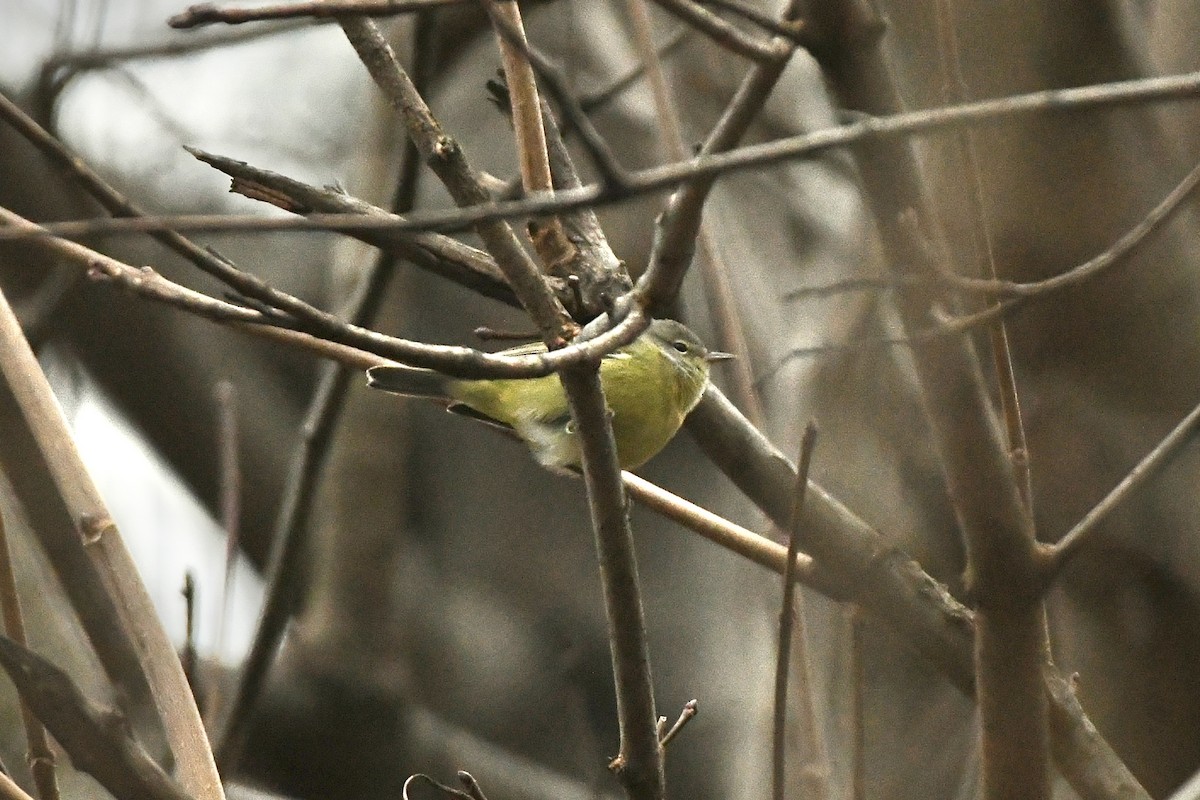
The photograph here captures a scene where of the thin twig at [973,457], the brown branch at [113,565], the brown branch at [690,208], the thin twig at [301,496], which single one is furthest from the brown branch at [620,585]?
the thin twig at [301,496]

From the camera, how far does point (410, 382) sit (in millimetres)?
3574

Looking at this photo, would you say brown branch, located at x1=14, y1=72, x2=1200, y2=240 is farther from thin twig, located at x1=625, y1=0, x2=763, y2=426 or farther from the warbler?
the warbler

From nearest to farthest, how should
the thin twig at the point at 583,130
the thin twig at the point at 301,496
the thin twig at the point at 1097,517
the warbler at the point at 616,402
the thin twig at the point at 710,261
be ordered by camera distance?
the thin twig at the point at 583,130
the thin twig at the point at 1097,517
the thin twig at the point at 710,261
the thin twig at the point at 301,496
the warbler at the point at 616,402

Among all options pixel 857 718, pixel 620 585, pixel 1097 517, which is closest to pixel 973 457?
pixel 1097 517

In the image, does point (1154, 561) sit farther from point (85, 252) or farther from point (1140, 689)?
point (85, 252)

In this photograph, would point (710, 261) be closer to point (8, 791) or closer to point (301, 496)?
point (301, 496)

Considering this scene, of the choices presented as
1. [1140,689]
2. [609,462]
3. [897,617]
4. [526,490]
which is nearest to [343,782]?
[526,490]

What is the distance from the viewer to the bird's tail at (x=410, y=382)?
11.4 feet

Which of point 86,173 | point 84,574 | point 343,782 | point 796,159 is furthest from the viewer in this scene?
point 343,782

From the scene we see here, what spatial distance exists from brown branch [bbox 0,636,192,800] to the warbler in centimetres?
196

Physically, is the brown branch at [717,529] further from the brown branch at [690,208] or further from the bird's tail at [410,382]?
the bird's tail at [410,382]

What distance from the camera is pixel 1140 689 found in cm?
413

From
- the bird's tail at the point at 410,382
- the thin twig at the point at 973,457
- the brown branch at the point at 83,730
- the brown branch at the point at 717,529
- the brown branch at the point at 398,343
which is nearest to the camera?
the brown branch at the point at 398,343

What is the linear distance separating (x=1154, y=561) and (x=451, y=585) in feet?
12.4
